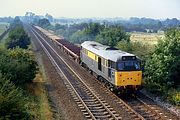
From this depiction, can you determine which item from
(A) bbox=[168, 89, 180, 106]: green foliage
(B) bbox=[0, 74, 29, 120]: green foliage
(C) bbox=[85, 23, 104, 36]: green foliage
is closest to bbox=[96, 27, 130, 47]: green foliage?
(C) bbox=[85, 23, 104, 36]: green foliage

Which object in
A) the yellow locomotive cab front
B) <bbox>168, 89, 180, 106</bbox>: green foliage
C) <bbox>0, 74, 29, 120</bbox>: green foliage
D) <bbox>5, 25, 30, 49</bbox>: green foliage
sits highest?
<bbox>0, 74, 29, 120</bbox>: green foliage

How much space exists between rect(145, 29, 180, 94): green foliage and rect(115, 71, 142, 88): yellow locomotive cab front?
1.87 metres

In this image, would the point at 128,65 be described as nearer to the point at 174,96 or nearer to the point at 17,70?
the point at 174,96

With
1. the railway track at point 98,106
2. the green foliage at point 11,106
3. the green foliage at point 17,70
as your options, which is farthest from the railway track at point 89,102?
the green foliage at point 11,106

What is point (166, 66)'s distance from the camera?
80.8 feet

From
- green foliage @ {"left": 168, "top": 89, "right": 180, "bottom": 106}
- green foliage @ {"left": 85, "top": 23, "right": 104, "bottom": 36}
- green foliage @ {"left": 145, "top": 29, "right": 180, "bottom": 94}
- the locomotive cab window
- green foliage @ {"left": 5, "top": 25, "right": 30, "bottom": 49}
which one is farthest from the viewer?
green foliage @ {"left": 85, "top": 23, "right": 104, "bottom": 36}

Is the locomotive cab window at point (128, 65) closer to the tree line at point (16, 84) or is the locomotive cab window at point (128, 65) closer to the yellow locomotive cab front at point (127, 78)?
the yellow locomotive cab front at point (127, 78)

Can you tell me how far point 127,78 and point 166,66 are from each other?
3017 millimetres

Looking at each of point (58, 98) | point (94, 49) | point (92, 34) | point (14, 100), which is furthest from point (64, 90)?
point (92, 34)

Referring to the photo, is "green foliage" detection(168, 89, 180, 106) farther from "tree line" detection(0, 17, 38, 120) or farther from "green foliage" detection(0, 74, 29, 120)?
"green foliage" detection(0, 74, 29, 120)

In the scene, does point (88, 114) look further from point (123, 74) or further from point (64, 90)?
point (64, 90)

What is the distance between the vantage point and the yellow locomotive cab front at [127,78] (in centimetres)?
2388

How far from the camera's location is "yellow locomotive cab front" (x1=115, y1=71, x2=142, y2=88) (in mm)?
23875

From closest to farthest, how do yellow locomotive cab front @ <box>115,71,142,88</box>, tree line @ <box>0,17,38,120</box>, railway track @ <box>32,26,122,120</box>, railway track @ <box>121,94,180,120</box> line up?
tree line @ <box>0,17,38,120</box>, railway track @ <box>121,94,180,120</box>, railway track @ <box>32,26,122,120</box>, yellow locomotive cab front @ <box>115,71,142,88</box>
